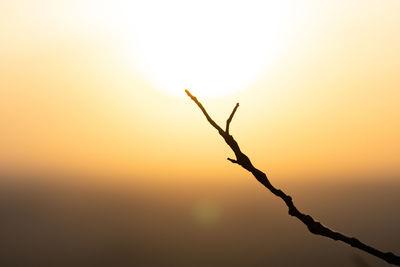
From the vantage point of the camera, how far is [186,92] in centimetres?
251

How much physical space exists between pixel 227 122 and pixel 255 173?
38 centimetres

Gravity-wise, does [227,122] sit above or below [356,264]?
above

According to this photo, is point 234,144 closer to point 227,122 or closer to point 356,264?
point 227,122

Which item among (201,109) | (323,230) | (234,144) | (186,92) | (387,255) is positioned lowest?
(387,255)

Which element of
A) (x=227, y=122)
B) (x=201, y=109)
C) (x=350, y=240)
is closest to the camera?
(x=350, y=240)

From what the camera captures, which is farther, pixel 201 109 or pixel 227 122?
pixel 227 122

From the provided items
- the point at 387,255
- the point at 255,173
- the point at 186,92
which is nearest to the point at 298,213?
the point at 255,173

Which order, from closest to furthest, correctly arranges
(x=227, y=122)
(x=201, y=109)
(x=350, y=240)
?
(x=350, y=240)
(x=201, y=109)
(x=227, y=122)

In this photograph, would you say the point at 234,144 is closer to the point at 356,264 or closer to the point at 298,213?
the point at 298,213

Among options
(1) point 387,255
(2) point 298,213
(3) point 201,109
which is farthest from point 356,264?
(3) point 201,109

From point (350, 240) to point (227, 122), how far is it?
2.96ft

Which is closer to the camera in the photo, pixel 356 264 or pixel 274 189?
pixel 274 189

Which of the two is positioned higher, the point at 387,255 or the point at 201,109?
the point at 201,109

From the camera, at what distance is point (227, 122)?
8.21 feet
